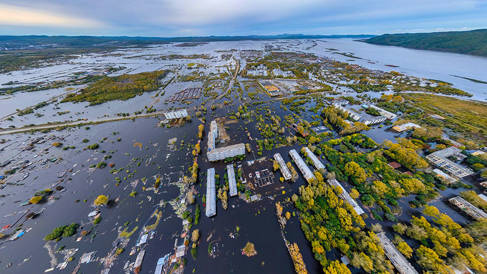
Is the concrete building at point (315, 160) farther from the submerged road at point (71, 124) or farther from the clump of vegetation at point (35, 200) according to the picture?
the clump of vegetation at point (35, 200)

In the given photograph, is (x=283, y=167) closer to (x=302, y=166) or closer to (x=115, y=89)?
(x=302, y=166)

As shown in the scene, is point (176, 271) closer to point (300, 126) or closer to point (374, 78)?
point (300, 126)

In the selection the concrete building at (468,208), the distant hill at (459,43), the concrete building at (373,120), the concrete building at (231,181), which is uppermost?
the distant hill at (459,43)

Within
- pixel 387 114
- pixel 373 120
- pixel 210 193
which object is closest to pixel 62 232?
pixel 210 193

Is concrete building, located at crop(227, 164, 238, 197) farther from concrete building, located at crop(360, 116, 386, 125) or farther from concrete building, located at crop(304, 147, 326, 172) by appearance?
concrete building, located at crop(360, 116, 386, 125)

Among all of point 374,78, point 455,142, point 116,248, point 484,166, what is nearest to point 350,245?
point 116,248

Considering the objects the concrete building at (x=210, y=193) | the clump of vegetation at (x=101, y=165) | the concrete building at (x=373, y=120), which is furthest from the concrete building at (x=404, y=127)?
the clump of vegetation at (x=101, y=165)

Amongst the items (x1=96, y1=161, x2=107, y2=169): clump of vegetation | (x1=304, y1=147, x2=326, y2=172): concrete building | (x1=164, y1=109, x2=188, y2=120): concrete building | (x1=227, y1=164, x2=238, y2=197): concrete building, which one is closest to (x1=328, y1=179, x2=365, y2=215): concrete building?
(x1=304, y1=147, x2=326, y2=172): concrete building
